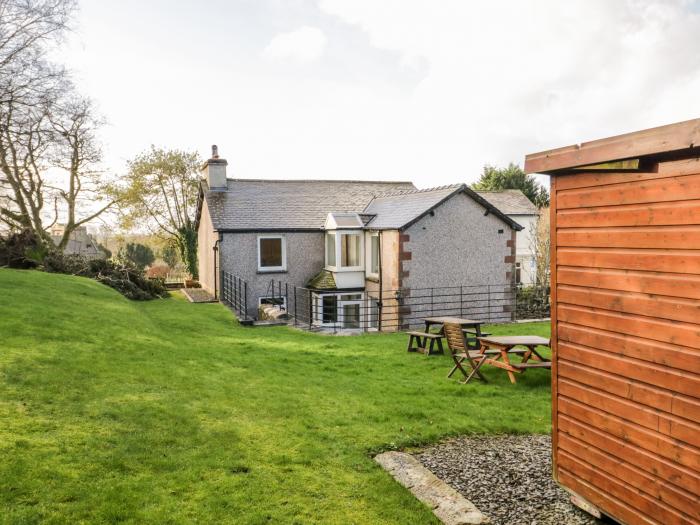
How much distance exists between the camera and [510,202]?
126 ft

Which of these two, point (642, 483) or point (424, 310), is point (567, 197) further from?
point (424, 310)

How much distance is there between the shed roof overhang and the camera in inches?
161

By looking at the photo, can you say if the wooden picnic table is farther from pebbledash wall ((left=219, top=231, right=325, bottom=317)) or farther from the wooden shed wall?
pebbledash wall ((left=219, top=231, right=325, bottom=317))

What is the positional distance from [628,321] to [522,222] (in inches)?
1298

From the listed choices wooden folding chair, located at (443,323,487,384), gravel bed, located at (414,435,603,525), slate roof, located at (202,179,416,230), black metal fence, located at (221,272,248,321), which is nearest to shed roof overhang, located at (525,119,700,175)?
gravel bed, located at (414,435,603,525)

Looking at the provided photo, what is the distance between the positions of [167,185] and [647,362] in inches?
1558

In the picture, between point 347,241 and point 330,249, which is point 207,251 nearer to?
point 330,249

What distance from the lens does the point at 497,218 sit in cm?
2145

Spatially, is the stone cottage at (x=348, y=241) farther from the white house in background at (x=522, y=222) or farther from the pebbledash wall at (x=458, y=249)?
the white house in background at (x=522, y=222)

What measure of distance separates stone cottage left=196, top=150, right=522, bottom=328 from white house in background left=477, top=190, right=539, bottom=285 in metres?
12.3

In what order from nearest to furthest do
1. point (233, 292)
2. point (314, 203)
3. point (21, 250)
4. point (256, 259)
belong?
point (21, 250)
point (233, 292)
point (256, 259)
point (314, 203)

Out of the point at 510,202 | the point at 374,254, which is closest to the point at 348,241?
the point at 374,254

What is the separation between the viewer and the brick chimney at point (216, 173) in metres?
25.8

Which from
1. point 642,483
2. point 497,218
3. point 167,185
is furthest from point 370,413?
point 167,185
